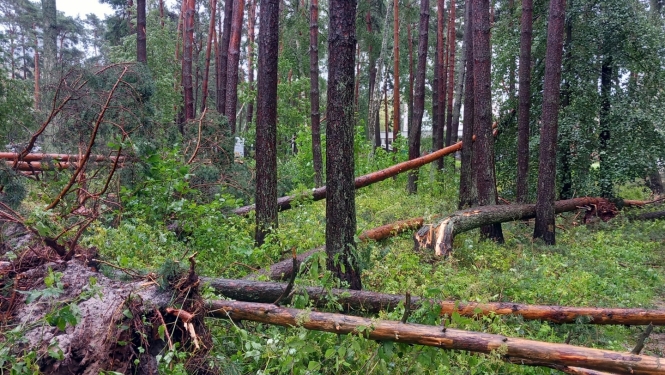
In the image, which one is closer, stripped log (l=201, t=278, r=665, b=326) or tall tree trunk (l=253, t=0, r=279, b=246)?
stripped log (l=201, t=278, r=665, b=326)

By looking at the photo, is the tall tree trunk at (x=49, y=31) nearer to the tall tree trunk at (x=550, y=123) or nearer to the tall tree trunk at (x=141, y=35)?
the tall tree trunk at (x=141, y=35)

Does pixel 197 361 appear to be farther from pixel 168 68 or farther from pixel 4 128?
pixel 168 68

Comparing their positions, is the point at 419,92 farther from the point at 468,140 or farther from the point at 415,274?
the point at 415,274

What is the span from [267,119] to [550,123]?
18.0ft

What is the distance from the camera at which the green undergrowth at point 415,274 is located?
3.62m

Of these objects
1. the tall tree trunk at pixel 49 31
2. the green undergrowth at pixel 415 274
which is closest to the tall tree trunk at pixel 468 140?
the green undergrowth at pixel 415 274

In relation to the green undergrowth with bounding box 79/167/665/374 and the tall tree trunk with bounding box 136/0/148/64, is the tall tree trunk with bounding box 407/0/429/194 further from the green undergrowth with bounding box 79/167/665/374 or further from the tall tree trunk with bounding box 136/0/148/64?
the tall tree trunk with bounding box 136/0/148/64

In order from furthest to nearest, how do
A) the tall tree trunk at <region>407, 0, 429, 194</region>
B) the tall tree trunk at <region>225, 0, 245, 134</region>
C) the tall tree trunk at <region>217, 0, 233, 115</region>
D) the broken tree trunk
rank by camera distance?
1. the tall tree trunk at <region>217, 0, 233, 115</region>
2. the tall tree trunk at <region>407, 0, 429, 194</region>
3. the tall tree trunk at <region>225, 0, 245, 134</region>
4. the broken tree trunk

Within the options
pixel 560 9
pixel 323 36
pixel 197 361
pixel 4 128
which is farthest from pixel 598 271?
pixel 323 36

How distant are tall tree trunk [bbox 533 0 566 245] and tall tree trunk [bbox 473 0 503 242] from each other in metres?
0.90

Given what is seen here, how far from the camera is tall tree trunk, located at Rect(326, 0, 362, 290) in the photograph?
4.79m

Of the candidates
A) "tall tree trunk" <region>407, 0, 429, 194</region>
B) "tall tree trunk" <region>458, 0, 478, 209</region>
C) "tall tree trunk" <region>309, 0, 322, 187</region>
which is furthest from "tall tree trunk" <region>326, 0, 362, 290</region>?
"tall tree trunk" <region>407, 0, 429, 194</region>

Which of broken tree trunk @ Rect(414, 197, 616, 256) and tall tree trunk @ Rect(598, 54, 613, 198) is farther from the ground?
tall tree trunk @ Rect(598, 54, 613, 198)

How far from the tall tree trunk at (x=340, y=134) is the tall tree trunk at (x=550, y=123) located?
5.57m
